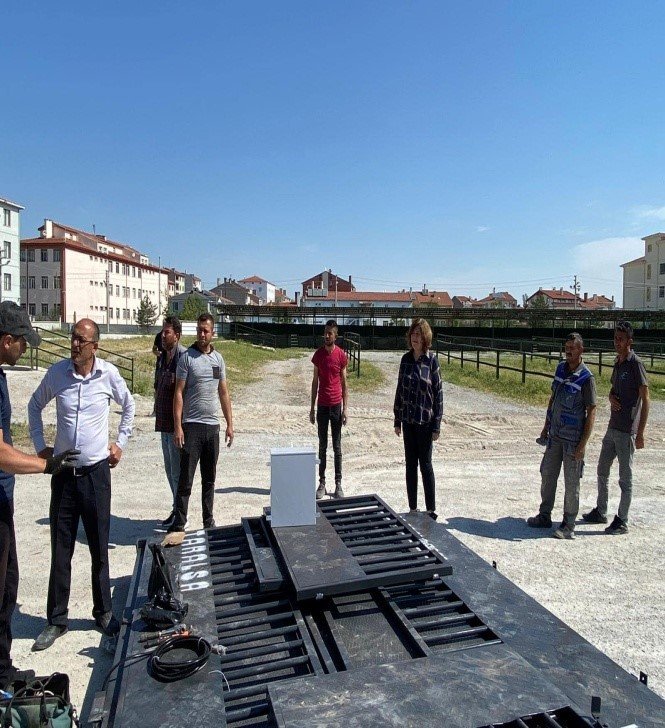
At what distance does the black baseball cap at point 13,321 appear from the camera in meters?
2.87

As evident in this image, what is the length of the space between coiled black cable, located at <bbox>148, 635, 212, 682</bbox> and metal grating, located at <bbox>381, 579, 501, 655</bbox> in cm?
91

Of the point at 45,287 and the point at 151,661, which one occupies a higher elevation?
the point at 45,287

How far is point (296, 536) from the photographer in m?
3.49

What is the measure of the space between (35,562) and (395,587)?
10.3 feet

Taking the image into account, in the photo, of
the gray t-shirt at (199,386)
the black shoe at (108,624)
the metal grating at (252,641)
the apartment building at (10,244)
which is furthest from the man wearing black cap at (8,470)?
the apartment building at (10,244)

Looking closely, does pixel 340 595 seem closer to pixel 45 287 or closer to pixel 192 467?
pixel 192 467

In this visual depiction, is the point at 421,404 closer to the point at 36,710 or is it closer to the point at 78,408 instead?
the point at 78,408

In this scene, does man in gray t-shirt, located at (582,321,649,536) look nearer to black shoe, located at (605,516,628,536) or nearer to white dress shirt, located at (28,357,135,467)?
black shoe, located at (605,516,628,536)

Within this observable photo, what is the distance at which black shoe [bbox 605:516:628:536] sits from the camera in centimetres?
526

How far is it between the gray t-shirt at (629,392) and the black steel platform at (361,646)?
2.54 meters

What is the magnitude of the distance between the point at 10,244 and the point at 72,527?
5490 centimetres

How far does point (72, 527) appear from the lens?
3.49m

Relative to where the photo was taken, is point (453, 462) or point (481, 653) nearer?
point (481, 653)

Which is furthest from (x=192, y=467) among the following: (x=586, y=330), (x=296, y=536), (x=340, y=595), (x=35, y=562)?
(x=586, y=330)
